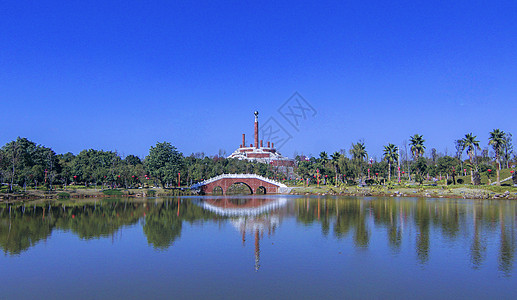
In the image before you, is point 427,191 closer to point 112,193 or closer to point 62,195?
point 112,193

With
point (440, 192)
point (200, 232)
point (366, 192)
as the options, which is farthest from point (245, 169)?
point (200, 232)

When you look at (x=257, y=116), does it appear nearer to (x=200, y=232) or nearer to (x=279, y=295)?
(x=200, y=232)

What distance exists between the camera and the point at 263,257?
1938 cm

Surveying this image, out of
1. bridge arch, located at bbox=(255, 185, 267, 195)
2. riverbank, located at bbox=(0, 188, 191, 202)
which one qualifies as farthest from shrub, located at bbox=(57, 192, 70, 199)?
bridge arch, located at bbox=(255, 185, 267, 195)

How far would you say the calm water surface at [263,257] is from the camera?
14.2m

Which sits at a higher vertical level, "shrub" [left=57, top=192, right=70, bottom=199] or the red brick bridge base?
the red brick bridge base

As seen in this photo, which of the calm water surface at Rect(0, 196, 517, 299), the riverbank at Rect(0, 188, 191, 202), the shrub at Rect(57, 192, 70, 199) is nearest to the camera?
the calm water surface at Rect(0, 196, 517, 299)

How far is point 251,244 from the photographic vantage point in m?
22.7

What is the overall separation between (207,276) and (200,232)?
36.9ft

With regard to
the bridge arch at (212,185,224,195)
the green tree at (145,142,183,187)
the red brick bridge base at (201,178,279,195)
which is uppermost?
the green tree at (145,142,183,187)

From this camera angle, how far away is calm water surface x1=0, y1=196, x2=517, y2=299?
46.5ft

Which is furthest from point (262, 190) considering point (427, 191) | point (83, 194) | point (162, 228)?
point (162, 228)

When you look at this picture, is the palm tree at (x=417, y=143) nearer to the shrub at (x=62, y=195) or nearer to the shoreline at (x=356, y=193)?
the shoreline at (x=356, y=193)

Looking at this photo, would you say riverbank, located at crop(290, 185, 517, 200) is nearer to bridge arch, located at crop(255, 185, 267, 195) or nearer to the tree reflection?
bridge arch, located at crop(255, 185, 267, 195)
